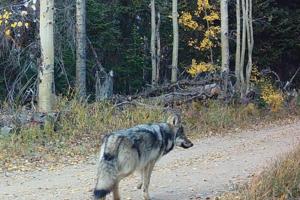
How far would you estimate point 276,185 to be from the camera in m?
7.60

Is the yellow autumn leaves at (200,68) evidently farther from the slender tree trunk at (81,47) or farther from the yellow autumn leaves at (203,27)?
the slender tree trunk at (81,47)

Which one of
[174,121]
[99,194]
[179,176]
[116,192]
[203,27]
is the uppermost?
[203,27]

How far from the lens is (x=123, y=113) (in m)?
15.5

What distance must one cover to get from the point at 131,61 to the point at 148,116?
9.44m

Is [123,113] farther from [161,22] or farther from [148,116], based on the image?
[161,22]

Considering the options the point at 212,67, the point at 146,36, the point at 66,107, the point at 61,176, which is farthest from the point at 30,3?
the point at 146,36

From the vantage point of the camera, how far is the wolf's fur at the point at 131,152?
23.9 feet

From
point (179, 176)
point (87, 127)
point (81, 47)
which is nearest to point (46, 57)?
point (87, 127)

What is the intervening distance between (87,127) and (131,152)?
265 inches

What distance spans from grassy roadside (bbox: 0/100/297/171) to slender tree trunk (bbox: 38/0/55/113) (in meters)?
0.52

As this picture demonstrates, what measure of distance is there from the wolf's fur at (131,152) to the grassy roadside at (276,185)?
1.22m

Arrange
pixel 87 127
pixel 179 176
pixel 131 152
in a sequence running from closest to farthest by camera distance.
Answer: pixel 131 152 → pixel 179 176 → pixel 87 127

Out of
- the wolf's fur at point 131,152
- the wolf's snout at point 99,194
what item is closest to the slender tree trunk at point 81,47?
the wolf's fur at point 131,152

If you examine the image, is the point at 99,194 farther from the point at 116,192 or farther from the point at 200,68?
the point at 200,68
